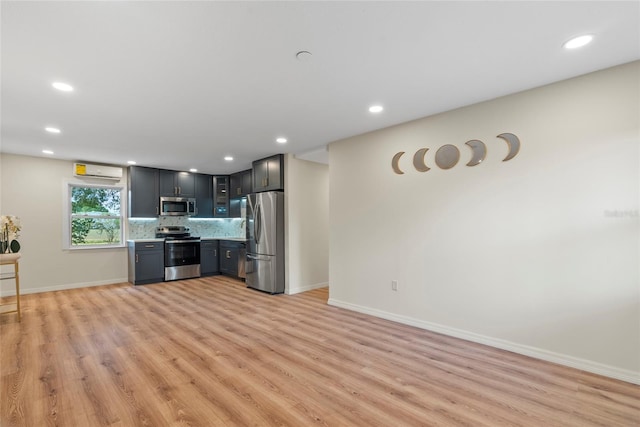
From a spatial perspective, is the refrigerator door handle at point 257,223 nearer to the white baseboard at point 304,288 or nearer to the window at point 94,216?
the white baseboard at point 304,288

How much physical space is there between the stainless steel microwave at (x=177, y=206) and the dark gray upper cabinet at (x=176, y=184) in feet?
0.39

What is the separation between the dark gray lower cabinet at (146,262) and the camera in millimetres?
6070

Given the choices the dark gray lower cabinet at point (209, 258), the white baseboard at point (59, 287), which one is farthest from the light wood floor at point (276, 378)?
the dark gray lower cabinet at point (209, 258)

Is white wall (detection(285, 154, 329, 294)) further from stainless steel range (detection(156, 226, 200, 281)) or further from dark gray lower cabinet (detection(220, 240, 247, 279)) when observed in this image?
stainless steel range (detection(156, 226, 200, 281))

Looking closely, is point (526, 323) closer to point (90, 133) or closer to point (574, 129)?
point (574, 129)

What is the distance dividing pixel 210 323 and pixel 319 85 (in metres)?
3.11

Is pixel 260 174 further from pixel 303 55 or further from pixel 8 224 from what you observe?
pixel 303 55

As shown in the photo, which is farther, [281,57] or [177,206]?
[177,206]

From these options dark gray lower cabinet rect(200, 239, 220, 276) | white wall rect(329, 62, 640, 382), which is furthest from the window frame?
white wall rect(329, 62, 640, 382)

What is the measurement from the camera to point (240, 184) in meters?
7.10

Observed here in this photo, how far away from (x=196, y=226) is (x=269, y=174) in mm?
3208

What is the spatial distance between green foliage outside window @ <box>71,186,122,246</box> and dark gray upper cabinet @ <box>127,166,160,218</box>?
400 mm

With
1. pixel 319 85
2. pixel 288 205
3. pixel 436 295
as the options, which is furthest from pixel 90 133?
pixel 436 295

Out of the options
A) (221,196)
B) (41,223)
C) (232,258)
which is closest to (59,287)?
(41,223)
